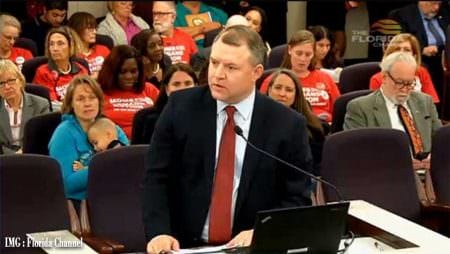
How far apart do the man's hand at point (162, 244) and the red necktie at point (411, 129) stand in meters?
2.46

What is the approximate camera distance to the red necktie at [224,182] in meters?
2.71

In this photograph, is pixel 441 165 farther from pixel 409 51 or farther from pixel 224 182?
pixel 224 182

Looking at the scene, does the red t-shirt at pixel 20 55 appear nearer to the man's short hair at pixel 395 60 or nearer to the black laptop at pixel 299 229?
the man's short hair at pixel 395 60

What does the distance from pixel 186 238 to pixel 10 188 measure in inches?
41.7

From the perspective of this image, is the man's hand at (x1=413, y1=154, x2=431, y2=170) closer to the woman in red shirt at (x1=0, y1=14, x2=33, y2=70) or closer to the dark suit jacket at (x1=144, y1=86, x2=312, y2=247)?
the dark suit jacket at (x1=144, y1=86, x2=312, y2=247)

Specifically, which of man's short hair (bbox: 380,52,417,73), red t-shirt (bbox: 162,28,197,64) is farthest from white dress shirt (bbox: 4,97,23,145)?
man's short hair (bbox: 380,52,417,73)

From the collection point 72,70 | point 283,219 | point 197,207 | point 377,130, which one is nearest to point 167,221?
point 197,207

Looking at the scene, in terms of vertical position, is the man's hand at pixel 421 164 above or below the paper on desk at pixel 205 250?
below

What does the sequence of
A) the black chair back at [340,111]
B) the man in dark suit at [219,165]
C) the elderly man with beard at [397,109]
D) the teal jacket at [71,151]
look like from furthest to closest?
the black chair back at [340,111], the elderly man with beard at [397,109], the teal jacket at [71,151], the man in dark suit at [219,165]

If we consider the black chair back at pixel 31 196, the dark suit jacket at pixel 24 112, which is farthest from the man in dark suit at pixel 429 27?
the black chair back at pixel 31 196

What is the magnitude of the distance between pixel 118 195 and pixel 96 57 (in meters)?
2.78

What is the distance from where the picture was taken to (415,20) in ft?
24.1

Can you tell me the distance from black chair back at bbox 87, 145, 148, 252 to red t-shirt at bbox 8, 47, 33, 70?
2620 millimetres

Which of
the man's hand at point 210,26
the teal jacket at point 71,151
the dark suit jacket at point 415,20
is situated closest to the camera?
the teal jacket at point 71,151
